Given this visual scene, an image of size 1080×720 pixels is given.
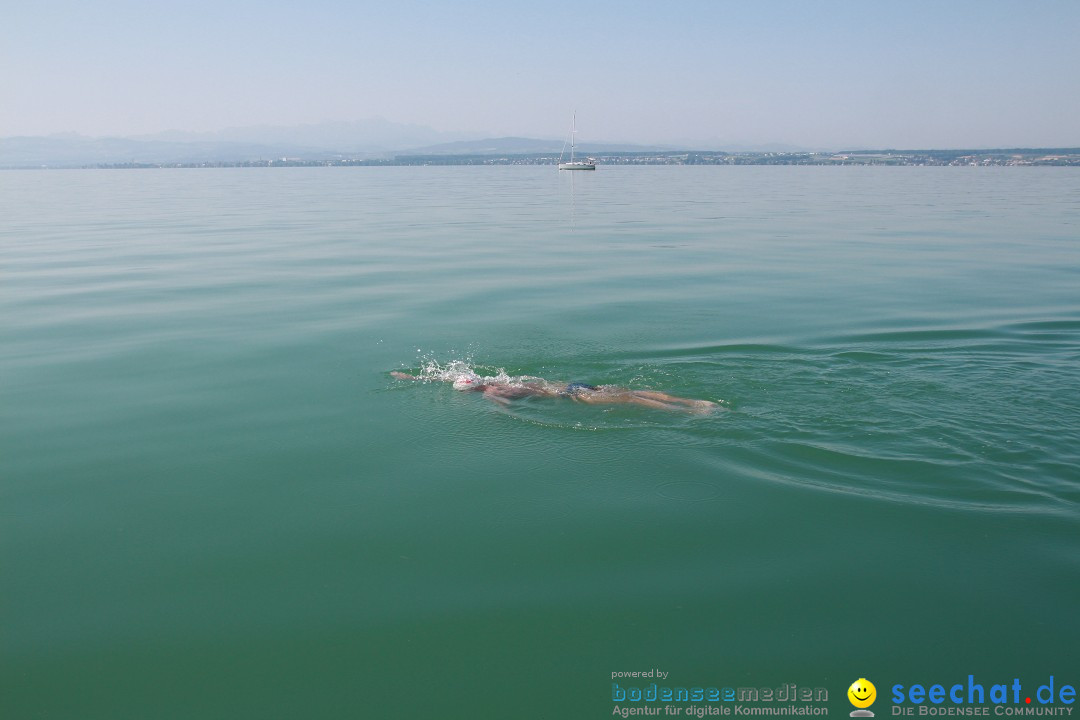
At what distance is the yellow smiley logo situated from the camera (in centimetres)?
572

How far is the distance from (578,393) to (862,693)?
6476 mm

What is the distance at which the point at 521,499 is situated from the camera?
28.8 feet

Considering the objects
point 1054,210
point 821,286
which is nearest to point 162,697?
point 821,286

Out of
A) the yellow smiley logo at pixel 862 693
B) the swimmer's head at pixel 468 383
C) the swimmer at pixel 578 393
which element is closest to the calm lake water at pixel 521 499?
the yellow smiley logo at pixel 862 693

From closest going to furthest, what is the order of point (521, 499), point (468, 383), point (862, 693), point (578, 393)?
1. point (862, 693)
2. point (521, 499)
3. point (578, 393)
4. point (468, 383)

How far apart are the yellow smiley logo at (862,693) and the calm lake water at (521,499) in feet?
0.24

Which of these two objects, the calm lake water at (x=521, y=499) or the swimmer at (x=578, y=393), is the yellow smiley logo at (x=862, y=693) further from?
the swimmer at (x=578, y=393)

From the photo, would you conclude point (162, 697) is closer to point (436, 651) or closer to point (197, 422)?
point (436, 651)

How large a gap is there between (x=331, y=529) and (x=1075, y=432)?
9.64 meters

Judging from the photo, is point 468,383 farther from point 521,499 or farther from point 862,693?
point 862,693

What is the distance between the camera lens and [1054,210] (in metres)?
40.8

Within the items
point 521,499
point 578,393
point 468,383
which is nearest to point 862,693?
point 521,499

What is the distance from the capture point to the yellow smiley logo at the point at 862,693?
5719 millimetres

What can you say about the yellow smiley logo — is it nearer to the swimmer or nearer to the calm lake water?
the calm lake water
